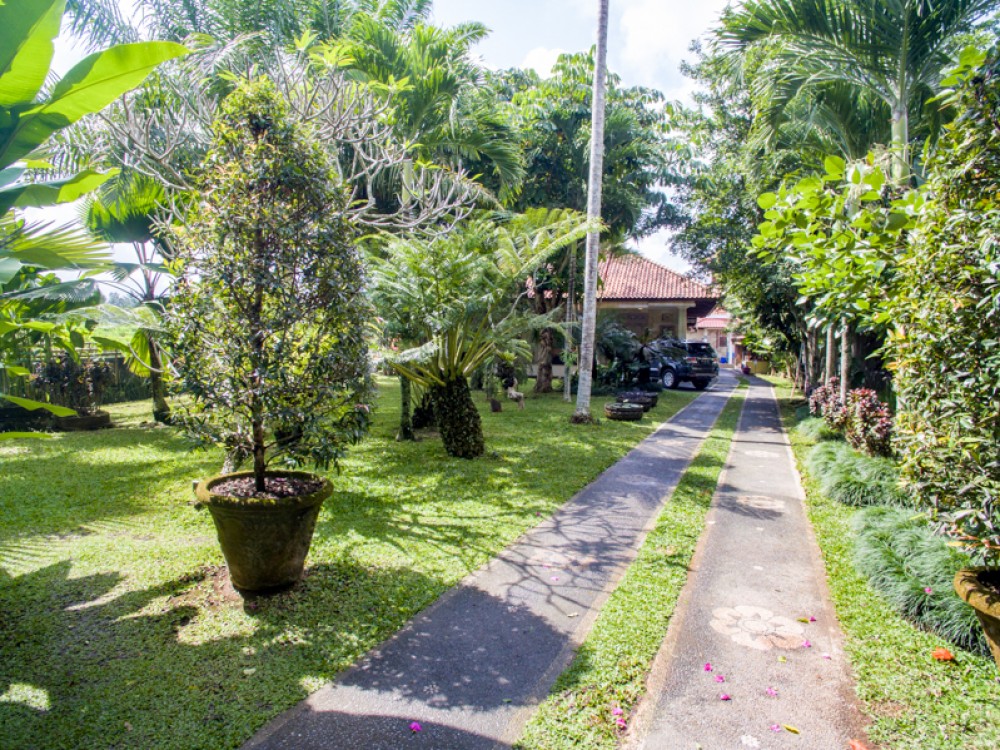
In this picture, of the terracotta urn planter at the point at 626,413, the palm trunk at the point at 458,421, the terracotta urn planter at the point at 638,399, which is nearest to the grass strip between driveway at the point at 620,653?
the palm trunk at the point at 458,421

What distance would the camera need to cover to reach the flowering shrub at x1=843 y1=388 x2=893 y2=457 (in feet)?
23.9

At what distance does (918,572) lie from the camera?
376cm

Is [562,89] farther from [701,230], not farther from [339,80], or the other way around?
[339,80]

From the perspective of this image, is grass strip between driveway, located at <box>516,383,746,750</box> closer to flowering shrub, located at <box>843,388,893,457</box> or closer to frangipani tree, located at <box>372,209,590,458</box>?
flowering shrub, located at <box>843,388,893,457</box>

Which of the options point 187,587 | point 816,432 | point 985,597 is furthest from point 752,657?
point 816,432

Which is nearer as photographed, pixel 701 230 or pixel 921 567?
pixel 921 567

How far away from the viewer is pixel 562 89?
16469 mm

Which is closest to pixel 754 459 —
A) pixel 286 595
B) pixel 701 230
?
pixel 286 595

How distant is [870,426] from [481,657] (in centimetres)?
670

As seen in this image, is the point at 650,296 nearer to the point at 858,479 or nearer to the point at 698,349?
the point at 698,349

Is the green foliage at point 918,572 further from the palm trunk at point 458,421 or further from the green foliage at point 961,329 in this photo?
the palm trunk at point 458,421

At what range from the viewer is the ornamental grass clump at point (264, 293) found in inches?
144

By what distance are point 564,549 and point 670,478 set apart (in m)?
3.14

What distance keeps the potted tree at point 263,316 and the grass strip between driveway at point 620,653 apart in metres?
2.01
